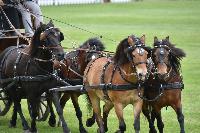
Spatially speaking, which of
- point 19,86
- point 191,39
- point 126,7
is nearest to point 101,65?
point 19,86

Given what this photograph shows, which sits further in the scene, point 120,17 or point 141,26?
point 120,17

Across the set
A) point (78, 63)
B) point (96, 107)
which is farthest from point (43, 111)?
point (96, 107)

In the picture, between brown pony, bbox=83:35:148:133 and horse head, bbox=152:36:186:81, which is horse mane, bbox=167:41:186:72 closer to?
horse head, bbox=152:36:186:81

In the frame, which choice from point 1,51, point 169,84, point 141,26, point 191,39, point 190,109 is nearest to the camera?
point 169,84

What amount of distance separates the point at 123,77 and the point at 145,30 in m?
30.1

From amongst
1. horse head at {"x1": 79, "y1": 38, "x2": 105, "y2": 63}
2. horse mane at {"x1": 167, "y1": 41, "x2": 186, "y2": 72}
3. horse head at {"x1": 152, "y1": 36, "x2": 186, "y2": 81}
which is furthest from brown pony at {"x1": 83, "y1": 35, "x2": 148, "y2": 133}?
horse head at {"x1": 79, "y1": 38, "x2": 105, "y2": 63}

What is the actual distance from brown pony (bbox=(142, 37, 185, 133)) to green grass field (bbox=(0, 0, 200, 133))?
1.88 meters

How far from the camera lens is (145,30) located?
4053 centimetres

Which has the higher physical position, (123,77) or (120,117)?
(123,77)

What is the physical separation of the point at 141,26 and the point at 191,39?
793cm

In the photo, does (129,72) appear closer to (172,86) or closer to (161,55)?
(161,55)

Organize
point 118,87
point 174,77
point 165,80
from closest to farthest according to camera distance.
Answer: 1. point 118,87
2. point 165,80
3. point 174,77

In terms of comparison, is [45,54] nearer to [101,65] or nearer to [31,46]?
[31,46]

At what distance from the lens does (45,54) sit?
12.1 metres
